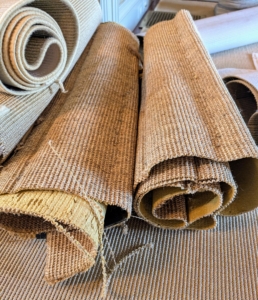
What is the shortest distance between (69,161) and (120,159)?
77 millimetres

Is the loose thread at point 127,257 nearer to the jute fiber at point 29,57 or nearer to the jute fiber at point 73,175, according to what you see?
the jute fiber at point 73,175

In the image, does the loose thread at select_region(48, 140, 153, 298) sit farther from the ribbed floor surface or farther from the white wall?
the white wall

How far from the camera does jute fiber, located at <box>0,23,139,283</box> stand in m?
0.39

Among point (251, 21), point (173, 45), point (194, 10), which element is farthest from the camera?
point (194, 10)

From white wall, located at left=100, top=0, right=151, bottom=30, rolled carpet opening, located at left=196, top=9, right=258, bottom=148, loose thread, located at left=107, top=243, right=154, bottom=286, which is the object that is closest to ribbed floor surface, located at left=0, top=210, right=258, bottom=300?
loose thread, located at left=107, top=243, right=154, bottom=286

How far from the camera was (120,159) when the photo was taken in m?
0.47

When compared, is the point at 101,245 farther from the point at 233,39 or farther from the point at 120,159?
the point at 233,39

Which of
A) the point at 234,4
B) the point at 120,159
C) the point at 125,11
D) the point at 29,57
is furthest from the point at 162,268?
the point at 125,11

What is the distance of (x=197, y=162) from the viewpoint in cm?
42

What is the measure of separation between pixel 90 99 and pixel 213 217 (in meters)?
0.28

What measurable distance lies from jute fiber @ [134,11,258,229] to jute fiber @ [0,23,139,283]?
3cm

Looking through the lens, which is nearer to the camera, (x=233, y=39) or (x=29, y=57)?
(x=29, y=57)

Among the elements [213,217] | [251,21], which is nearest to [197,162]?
[213,217]

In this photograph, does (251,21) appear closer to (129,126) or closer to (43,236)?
(129,126)
